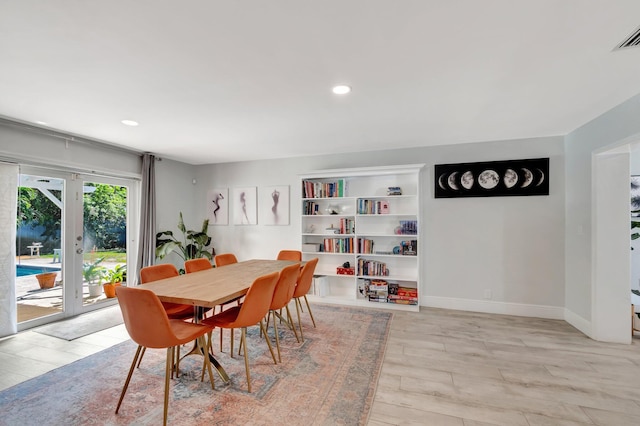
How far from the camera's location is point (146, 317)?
5.73ft

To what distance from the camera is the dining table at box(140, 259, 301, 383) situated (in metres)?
1.90

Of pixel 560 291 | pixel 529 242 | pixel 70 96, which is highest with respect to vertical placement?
pixel 70 96

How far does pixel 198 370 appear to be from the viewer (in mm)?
2434

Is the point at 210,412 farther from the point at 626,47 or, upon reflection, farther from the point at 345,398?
the point at 626,47

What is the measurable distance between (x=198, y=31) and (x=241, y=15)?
0.31 m

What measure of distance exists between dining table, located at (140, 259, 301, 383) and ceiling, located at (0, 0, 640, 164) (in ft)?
5.36

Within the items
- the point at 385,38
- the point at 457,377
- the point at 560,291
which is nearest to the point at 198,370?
the point at 457,377

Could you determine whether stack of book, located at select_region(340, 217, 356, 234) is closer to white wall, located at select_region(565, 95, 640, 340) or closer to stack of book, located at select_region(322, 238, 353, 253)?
stack of book, located at select_region(322, 238, 353, 253)

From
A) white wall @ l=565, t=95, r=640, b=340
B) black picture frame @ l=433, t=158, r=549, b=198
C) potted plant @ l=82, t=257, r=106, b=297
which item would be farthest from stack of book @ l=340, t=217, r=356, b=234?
potted plant @ l=82, t=257, r=106, b=297

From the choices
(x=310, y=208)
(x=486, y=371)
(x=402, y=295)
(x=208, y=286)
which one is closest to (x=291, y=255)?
(x=310, y=208)

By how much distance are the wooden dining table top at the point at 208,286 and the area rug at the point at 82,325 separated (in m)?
1.71

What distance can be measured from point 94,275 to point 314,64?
4.37m

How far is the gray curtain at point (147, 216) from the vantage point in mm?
4395

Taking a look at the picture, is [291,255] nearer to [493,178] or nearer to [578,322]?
[493,178]
